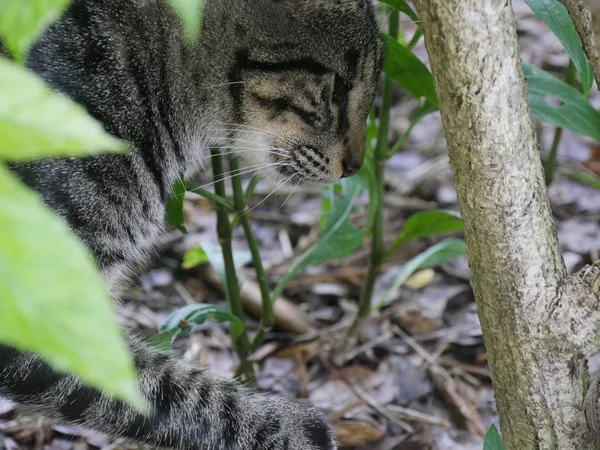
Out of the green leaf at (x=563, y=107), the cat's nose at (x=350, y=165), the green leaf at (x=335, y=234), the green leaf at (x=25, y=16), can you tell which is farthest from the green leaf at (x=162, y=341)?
the green leaf at (x=25, y=16)

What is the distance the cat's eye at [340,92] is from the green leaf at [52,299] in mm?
1354

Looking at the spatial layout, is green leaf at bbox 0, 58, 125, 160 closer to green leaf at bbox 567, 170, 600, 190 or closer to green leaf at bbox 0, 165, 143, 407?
green leaf at bbox 0, 165, 143, 407

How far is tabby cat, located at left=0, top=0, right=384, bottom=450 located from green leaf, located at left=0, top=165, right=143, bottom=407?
105 centimetres

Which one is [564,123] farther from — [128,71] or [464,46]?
[128,71]

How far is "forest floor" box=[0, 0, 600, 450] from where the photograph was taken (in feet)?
6.92

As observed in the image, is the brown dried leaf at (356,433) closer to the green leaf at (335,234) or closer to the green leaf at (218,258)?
the green leaf at (335,234)

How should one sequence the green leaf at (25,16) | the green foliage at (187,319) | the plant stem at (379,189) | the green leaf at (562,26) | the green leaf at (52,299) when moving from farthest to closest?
the plant stem at (379,189)
the green foliage at (187,319)
the green leaf at (562,26)
the green leaf at (25,16)
the green leaf at (52,299)

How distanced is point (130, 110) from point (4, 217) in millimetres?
1168

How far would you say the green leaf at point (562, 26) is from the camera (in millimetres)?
1341

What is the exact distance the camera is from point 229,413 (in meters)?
1.67

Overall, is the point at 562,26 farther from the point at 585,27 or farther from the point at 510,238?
the point at 510,238

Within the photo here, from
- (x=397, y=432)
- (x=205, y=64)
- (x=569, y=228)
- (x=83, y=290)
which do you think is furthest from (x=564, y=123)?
(x=83, y=290)

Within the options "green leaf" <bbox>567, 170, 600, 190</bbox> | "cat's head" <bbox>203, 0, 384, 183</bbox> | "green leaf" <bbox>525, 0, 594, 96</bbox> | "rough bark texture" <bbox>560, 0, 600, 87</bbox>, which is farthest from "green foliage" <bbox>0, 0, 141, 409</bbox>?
"green leaf" <bbox>567, 170, 600, 190</bbox>

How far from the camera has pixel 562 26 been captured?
1353mm
